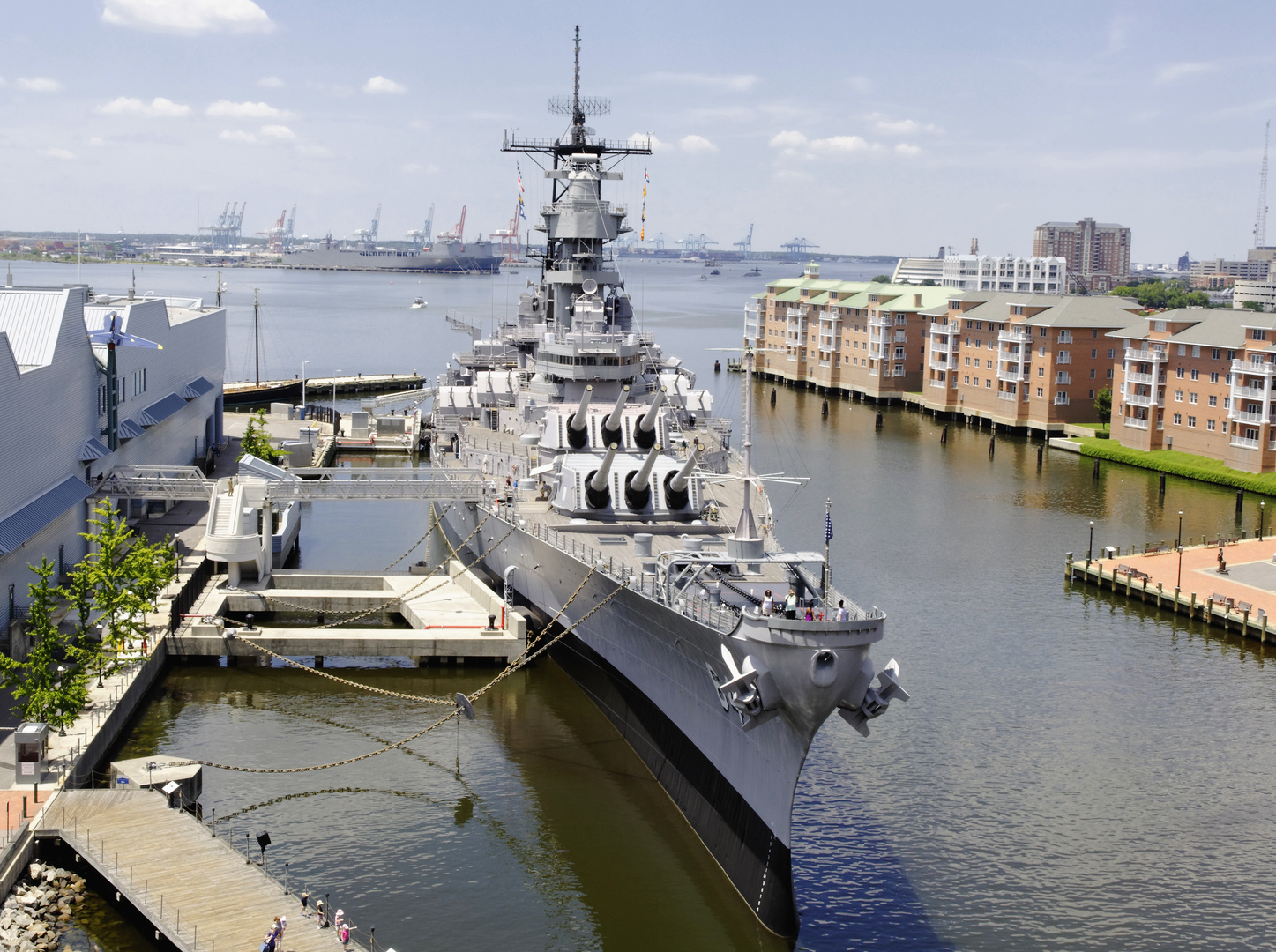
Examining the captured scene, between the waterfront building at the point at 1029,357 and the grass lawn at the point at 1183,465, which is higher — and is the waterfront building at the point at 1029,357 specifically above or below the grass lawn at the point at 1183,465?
above

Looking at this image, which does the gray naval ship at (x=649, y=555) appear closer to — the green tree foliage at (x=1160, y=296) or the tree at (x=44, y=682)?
the tree at (x=44, y=682)

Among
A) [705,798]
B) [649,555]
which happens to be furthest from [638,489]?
[705,798]

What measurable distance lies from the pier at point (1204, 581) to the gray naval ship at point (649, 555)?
40.9 ft

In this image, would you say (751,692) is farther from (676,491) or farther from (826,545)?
(826,545)

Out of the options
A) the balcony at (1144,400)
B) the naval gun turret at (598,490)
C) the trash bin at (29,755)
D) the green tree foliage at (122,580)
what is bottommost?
the trash bin at (29,755)

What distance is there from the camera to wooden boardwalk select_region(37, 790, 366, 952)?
17.6 m

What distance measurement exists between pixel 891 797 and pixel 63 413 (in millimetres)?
23241

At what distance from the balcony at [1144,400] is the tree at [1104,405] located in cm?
557

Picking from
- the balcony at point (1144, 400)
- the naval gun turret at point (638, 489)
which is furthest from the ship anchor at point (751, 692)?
the balcony at point (1144, 400)

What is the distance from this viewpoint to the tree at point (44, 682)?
74.6 feet

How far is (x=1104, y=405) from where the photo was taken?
71.1 meters

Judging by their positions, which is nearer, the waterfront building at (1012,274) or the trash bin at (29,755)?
the trash bin at (29,755)

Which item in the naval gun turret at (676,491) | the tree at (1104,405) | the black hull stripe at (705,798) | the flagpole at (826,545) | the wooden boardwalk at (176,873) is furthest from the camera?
the tree at (1104,405)

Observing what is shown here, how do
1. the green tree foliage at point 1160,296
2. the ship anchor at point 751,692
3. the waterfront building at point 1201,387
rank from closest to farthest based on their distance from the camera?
1. the ship anchor at point 751,692
2. the waterfront building at point 1201,387
3. the green tree foliage at point 1160,296
